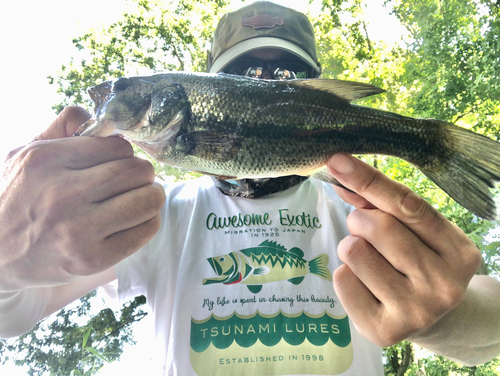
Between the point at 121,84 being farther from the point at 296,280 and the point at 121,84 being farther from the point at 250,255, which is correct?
the point at 296,280

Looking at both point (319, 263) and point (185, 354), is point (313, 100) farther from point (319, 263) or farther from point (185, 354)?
point (185, 354)

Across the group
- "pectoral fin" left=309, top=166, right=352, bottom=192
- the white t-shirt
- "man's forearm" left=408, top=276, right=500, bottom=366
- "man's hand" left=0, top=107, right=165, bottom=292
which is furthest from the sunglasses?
"man's forearm" left=408, top=276, right=500, bottom=366

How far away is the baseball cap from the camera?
69.3 inches

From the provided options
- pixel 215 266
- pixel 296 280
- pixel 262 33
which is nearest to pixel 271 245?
pixel 296 280

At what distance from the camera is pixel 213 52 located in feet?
6.77

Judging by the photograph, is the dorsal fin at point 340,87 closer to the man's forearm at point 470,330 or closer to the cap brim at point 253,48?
the cap brim at point 253,48

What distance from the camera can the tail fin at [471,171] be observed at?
2.81 feet

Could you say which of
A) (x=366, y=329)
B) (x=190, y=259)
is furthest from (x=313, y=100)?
(x=190, y=259)

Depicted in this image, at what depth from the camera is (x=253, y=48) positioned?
1.70m

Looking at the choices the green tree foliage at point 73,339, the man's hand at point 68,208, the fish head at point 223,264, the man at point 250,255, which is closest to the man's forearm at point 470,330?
the man at point 250,255

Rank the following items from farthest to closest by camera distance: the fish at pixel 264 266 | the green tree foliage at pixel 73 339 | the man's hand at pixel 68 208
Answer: the green tree foliage at pixel 73 339
the fish at pixel 264 266
the man's hand at pixel 68 208

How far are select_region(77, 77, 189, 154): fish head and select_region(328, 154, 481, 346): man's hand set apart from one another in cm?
58

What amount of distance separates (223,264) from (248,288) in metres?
0.20

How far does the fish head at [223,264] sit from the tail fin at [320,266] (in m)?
0.45
